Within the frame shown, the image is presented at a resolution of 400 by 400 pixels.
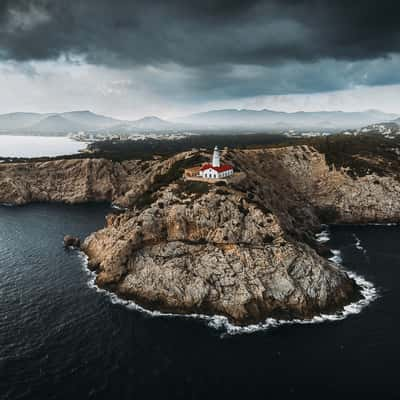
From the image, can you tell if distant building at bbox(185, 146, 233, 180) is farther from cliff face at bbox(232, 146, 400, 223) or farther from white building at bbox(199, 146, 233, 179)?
cliff face at bbox(232, 146, 400, 223)

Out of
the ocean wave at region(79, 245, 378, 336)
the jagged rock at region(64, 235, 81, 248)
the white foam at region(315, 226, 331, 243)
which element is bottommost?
the ocean wave at region(79, 245, 378, 336)

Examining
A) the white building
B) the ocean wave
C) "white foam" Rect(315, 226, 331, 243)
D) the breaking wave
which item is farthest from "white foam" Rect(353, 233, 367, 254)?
the white building

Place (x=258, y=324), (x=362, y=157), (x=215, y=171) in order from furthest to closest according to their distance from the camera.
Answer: (x=362, y=157), (x=215, y=171), (x=258, y=324)

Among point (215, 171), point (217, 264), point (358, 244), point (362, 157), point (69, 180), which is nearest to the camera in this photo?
point (217, 264)

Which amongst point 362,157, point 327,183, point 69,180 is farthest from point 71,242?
point 362,157

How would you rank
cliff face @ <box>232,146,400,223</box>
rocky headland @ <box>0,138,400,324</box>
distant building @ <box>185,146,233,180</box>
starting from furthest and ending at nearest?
cliff face @ <box>232,146,400,223</box> < distant building @ <box>185,146,233,180</box> < rocky headland @ <box>0,138,400,324</box>

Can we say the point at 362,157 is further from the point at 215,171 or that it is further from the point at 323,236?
the point at 215,171

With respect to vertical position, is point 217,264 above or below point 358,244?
above

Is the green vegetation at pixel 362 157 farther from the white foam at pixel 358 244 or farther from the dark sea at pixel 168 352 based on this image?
the dark sea at pixel 168 352

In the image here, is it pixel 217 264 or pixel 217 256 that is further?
pixel 217 256
